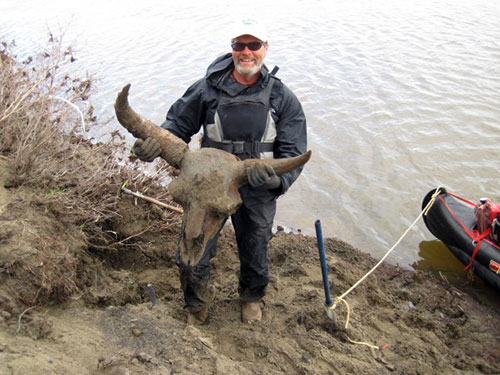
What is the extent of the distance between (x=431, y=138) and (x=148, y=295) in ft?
24.1

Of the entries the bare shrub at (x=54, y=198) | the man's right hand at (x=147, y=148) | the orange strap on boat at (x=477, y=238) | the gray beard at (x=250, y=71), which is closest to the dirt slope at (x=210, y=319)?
the bare shrub at (x=54, y=198)

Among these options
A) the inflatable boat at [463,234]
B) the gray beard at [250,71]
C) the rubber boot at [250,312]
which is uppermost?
the gray beard at [250,71]

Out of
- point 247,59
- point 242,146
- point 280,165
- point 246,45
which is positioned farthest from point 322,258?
point 246,45

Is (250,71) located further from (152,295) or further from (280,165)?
(152,295)

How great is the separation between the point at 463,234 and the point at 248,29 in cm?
450

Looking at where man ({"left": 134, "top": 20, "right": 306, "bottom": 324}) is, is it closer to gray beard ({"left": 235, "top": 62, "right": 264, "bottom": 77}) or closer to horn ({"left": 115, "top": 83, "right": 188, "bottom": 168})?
gray beard ({"left": 235, "top": 62, "right": 264, "bottom": 77})

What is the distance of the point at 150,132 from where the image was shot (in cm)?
348

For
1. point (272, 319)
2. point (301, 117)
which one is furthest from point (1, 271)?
point (301, 117)

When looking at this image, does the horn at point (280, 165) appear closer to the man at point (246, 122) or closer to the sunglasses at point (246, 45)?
the man at point (246, 122)

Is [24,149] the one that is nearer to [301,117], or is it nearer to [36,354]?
[36,354]

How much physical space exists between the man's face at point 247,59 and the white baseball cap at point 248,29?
48 mm

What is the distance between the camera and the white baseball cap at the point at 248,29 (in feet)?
12.3

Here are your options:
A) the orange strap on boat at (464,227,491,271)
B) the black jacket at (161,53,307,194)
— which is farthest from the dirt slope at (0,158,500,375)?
the black jacket at (161,53,307,194)

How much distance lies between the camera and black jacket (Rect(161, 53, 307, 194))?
3891mm
